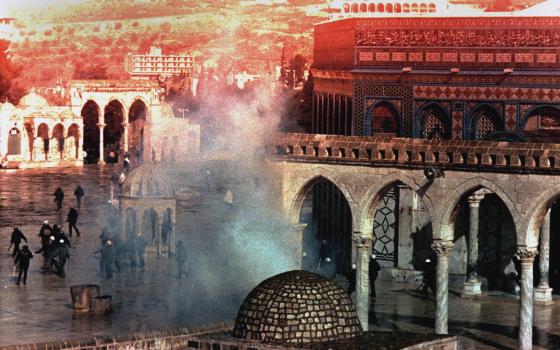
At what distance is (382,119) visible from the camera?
35062 mm

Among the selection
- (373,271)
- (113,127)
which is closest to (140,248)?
(373,271)

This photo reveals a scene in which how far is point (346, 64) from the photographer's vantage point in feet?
117

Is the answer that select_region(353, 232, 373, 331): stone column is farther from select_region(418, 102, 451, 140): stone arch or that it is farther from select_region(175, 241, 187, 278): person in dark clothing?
select_region(418, 102, 451, 140): stone arch

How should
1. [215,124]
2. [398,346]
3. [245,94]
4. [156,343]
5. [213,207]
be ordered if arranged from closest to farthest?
[398,346] < [156,343] < [213,207] < [215,124] < [245,94]

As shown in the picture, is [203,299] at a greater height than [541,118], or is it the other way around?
[541,118]

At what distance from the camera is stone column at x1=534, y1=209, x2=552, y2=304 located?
30.2 metres

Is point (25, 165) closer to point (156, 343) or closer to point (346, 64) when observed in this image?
point (346, 64)

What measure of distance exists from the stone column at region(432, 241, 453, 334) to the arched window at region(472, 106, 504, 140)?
24.7 ft

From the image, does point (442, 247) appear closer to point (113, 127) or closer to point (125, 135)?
point (125, 135)

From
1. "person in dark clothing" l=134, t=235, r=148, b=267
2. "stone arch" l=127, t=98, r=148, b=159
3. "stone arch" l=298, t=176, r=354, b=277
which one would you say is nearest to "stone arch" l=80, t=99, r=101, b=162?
"stone arch" l=127, t=98, r=148, b=159

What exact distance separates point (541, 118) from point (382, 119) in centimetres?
310

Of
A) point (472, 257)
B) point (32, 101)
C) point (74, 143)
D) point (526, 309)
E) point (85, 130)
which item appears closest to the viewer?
point (526, 309)

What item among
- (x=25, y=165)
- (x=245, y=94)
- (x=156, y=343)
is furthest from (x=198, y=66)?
(x=156, y=343)

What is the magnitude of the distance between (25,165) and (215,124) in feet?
42.9
